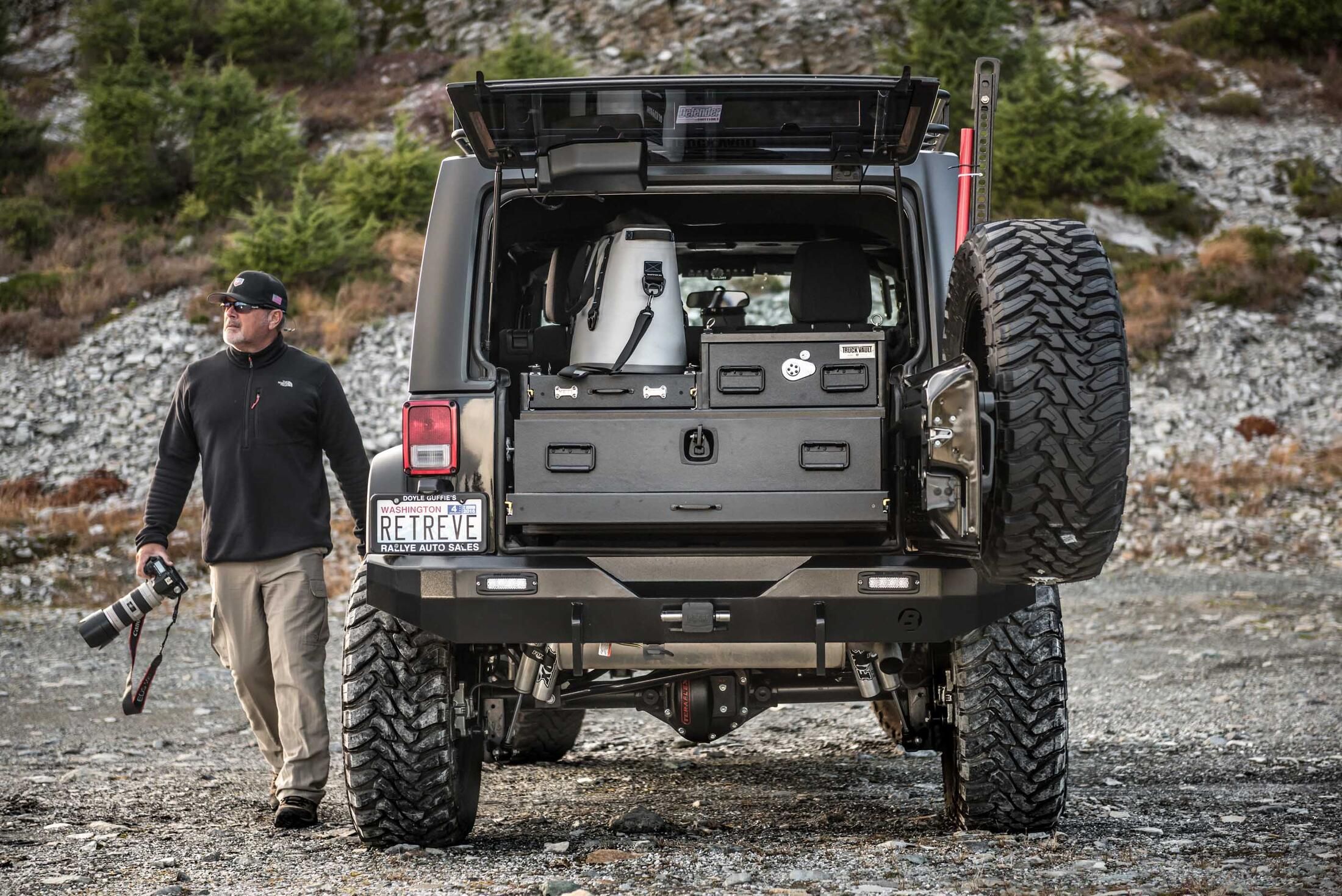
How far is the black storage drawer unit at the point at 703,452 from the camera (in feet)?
13.1

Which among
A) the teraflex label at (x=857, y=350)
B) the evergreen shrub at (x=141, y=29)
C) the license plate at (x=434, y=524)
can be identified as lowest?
the license plate at (x=434, y=524)

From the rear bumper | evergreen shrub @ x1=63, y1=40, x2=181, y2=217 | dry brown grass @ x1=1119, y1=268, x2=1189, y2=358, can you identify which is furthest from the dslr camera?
evergreen shrub @ x1=63, y1=40, x2=181, y2=217

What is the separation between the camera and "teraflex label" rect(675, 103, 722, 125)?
4238 mm

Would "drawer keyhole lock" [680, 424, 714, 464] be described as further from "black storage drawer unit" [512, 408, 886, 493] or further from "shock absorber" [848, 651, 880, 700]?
"shock absorber" [848, 651, 880, 700]

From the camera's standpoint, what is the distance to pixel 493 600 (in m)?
4.01

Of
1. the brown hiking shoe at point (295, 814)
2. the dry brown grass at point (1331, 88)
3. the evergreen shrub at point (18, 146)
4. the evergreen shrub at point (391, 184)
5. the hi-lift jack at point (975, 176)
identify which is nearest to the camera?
the hi-lift jack at point (975, 176)

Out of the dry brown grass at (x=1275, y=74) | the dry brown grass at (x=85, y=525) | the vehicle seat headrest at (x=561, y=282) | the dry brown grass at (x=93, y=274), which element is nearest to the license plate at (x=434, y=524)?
the vehicle seat headrest at (x=561, y=282)

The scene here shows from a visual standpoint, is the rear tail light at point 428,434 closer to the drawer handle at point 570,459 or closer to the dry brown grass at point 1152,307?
the drawer handle at point 570,459

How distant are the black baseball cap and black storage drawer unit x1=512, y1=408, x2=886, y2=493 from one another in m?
1.71

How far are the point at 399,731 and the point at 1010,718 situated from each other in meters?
1.92

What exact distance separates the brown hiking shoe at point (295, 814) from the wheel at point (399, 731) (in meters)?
0.62

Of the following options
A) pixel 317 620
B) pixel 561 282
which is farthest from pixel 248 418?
pixel 561 282

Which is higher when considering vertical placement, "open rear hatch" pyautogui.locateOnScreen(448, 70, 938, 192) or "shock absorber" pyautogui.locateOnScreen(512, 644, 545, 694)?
"open rear hatch" pyautogui.locateOnScreen(448, 70, 938, 192)

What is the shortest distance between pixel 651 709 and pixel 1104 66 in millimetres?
28258
